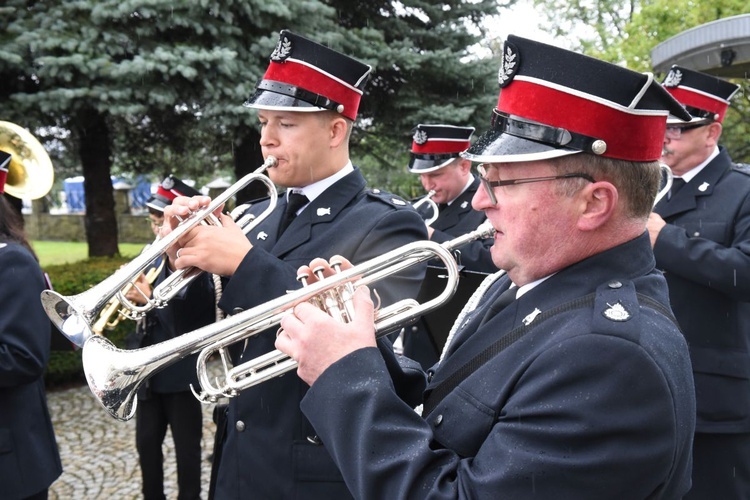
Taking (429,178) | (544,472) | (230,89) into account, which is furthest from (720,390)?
(230,89)

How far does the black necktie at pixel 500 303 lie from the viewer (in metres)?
1.82

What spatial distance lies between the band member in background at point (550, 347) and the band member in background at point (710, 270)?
186 centimetres

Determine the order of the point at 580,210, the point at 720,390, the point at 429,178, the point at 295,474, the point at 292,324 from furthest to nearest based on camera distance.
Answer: the point at 429,178 < the point at 720,390 < the point at 295,474 < the point at 292,324 < the point at 580,210

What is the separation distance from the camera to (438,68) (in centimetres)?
972

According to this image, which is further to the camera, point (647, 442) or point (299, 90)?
point (299, 90)

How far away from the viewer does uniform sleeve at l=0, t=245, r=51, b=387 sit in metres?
2.94

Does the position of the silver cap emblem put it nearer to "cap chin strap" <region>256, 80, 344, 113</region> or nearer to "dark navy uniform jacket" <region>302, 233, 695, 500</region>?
"dark navy uniform jacket" <region>302, 233, 695, 500</region>

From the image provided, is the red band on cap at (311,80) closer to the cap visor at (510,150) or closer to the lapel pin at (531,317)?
the cap visor at (510,150)

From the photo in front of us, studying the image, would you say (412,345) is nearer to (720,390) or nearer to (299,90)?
(720,390)

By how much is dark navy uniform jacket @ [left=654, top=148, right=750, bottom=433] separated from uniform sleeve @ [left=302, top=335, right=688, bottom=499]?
85.8 inches

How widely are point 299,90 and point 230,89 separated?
572 cm

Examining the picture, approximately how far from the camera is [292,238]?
2744 mm

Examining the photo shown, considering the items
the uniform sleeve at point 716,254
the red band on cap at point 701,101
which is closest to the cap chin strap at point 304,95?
the uniform sleeve at point 716,254

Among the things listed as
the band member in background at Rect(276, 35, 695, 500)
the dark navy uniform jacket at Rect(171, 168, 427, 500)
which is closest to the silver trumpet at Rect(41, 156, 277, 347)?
the dark navy uniform jacket at Rect(171, 168, 427, 500)
